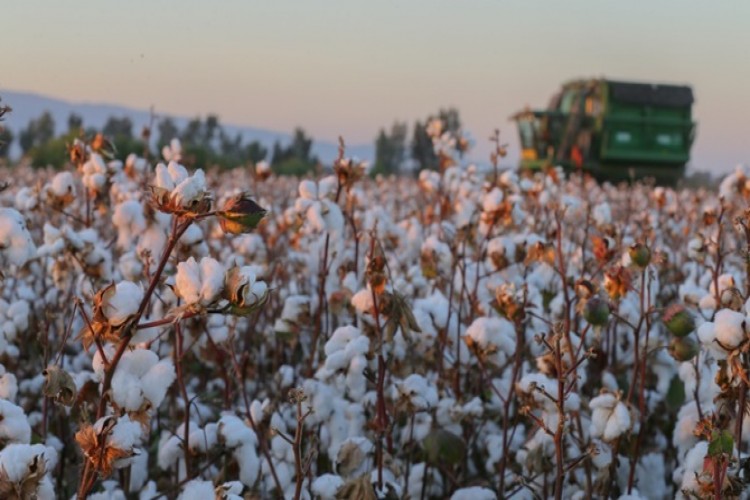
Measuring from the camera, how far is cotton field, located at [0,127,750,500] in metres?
1.38

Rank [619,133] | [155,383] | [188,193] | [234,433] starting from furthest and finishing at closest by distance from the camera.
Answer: [619,133], [234,433], [155,383], [188,193]

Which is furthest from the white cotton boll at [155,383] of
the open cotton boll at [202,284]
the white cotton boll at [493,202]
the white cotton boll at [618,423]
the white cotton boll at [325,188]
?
the white cotton boll at [493,202]

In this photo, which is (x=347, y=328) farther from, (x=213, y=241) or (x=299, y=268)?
(x=213, y=241)

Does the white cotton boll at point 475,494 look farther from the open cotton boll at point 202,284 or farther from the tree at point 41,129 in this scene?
the tree at point 41,129

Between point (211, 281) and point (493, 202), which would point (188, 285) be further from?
point (493, 202)

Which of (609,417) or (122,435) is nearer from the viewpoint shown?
(122,435)

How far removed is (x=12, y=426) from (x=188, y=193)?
1.82 feet

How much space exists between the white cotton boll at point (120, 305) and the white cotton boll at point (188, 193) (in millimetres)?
146

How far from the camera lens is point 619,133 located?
792 inches

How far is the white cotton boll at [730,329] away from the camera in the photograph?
1.74 meters

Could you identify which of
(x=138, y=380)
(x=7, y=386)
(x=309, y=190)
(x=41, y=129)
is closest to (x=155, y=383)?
(x=138, y=380)

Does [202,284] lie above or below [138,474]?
above

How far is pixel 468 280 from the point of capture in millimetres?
3396

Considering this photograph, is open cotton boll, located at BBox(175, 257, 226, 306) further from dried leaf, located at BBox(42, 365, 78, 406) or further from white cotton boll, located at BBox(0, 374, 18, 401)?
white cotton boll, located at BBox(0, 374, 18, 401)
